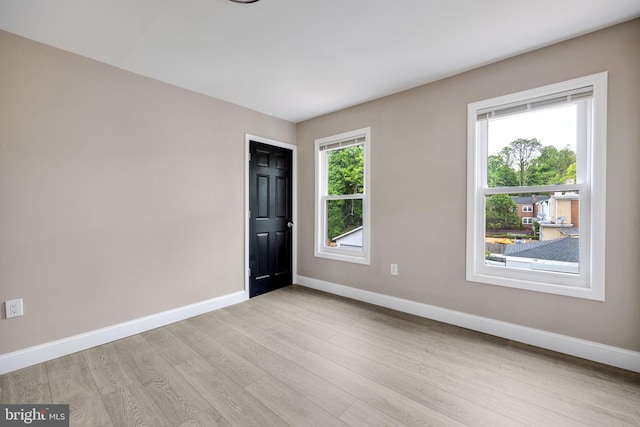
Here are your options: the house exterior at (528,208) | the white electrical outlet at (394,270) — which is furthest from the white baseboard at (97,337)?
the house exterior at (528,208)

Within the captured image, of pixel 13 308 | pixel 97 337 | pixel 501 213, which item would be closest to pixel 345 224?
pixel 501 213

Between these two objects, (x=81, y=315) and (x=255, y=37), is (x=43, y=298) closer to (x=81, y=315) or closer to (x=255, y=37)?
(x=81, y=315)

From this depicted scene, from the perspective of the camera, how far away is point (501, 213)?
257 centimetres

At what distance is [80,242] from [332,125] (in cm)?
301

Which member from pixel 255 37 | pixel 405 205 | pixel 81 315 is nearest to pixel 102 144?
pixel 81 315

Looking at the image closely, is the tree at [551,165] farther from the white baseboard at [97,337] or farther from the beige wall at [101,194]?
the white baseboard at [97,337]

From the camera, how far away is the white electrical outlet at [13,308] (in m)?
2.00

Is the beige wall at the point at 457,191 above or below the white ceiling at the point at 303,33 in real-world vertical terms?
below

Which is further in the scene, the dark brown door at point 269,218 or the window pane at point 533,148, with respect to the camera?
the dark brown door at point 269,218

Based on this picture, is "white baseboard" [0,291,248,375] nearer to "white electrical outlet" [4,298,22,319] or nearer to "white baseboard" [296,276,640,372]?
"white electrical outlet" [4,298,22,319]

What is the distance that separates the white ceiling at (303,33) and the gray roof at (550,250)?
5.34 feet

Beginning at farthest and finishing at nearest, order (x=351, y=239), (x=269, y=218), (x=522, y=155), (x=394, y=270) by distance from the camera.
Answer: (x=269, y=218), (x=351, y=239), (x=394, y=270), (x=522, y=155)

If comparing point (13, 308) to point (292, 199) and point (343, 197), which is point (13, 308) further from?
point (343, 197)

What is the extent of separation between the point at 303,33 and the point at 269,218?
7.77 ft
